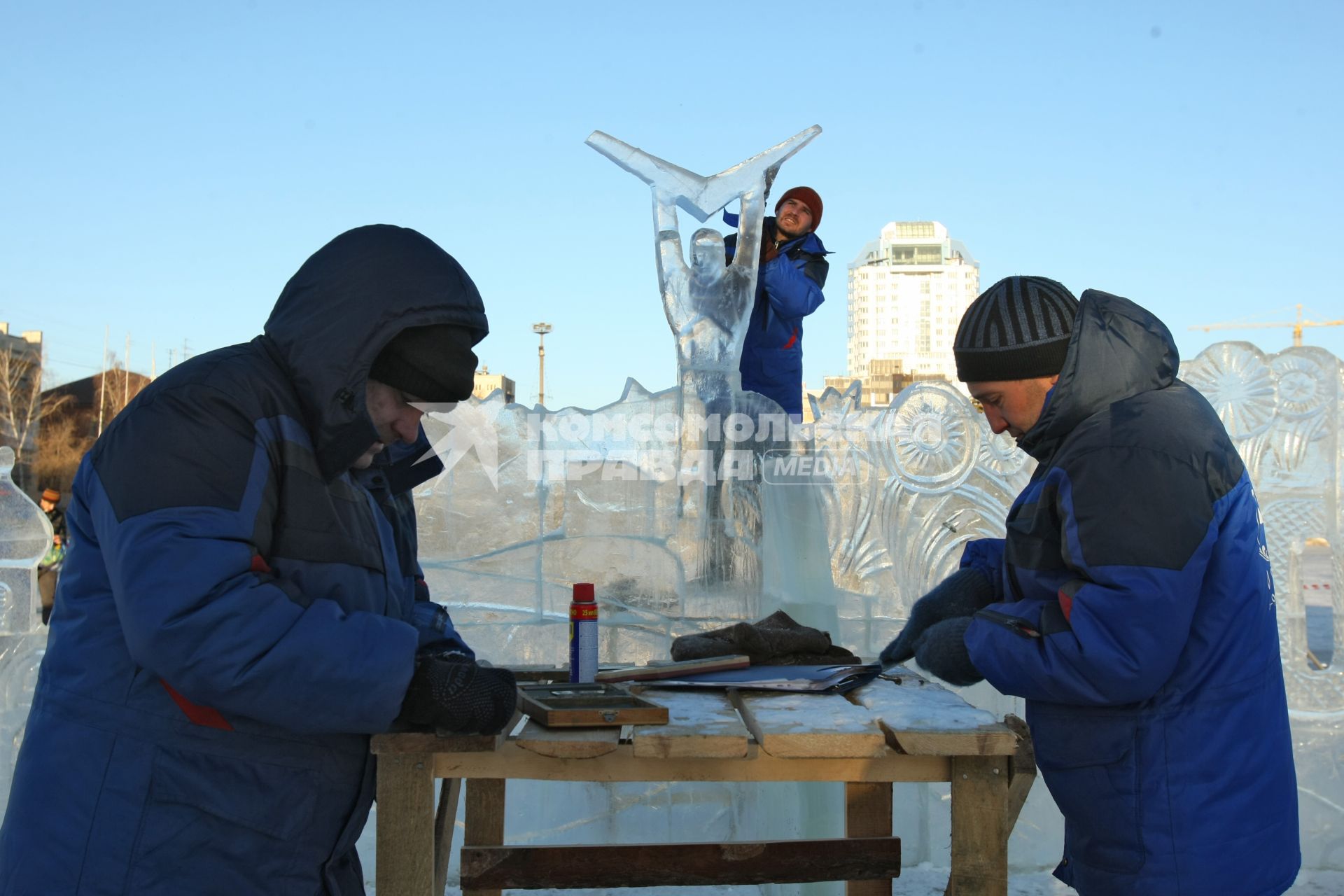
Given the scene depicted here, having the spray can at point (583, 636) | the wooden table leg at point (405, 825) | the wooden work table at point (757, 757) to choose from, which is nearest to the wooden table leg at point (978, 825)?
the wooden work table at point (757, 757)

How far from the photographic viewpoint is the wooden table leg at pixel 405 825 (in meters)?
1.88

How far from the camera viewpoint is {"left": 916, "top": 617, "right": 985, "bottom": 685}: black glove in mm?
2217

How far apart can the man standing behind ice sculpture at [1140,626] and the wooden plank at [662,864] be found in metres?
0.52

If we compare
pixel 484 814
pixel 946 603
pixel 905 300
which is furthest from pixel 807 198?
pixel 905 300

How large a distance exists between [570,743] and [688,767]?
0.76 feet

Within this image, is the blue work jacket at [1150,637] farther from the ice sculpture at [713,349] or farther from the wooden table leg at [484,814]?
the ice sculpture at [713,349]

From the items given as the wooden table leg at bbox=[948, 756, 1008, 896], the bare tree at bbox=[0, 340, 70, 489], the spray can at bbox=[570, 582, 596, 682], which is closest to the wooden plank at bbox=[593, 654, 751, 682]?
the spray can at bbox=[570, 582, 596, 682]

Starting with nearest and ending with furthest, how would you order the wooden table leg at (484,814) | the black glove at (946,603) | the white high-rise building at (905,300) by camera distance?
the black glove at (946,603), the wooden table leg at (484,814), the white high-rise building at (905,300)

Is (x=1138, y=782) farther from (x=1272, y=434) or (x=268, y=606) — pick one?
(x=1272, y=434)

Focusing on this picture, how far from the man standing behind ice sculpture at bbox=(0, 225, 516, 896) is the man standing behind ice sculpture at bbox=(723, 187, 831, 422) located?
332 cm

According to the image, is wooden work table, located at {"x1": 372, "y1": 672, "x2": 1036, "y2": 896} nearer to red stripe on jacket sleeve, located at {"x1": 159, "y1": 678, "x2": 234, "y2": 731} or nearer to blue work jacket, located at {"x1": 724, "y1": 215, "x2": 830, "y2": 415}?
red stripe on jacket sleeve, located at {"x1": 159, "y1": 678, "x2": 234, "y2": 731}

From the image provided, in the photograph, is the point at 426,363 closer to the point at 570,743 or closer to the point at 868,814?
the point at 570,743

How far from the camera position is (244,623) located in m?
1.55

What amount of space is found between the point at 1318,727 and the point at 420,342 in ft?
14.0
